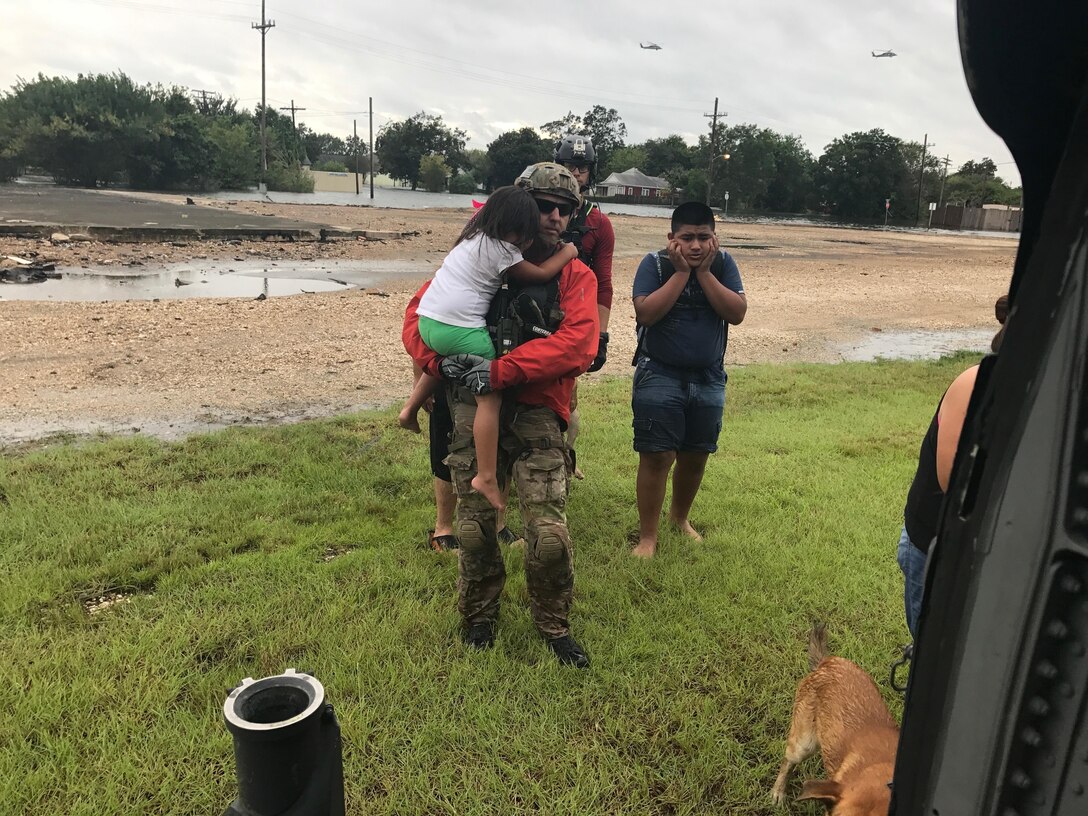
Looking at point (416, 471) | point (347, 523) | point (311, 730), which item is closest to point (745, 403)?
point (416, 471)

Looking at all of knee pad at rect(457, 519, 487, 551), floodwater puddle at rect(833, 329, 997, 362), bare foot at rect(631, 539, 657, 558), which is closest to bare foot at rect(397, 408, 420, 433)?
knee pad at rect(457, 519, 487, 551)

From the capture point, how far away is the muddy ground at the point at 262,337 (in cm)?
640

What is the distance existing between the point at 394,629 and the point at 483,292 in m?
1.44

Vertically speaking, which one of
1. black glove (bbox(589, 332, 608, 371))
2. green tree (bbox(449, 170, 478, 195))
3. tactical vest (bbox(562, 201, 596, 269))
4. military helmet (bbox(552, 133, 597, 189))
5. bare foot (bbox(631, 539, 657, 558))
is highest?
green tree (bbox(449, 170, 478, 195))

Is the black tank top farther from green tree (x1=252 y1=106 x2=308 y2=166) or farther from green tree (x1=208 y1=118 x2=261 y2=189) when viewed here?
green tree (x1=252 y1=106 x2=308 y2=166)

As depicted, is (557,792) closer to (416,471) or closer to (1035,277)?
(1035,277)

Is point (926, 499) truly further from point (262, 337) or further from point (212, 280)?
point (212, 280)

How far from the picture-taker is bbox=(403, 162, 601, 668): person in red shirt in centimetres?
283

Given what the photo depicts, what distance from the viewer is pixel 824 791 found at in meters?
Result: 1.87

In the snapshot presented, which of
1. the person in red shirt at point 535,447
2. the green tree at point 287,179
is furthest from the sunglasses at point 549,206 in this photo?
the green tree at point 287,179

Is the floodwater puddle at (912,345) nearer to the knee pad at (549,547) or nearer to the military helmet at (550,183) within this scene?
the military helmet at (550,183)

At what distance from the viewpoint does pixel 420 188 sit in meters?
80.3

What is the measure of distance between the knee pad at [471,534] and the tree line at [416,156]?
111 feet

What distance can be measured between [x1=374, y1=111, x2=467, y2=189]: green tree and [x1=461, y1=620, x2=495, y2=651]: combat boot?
8205 cm
